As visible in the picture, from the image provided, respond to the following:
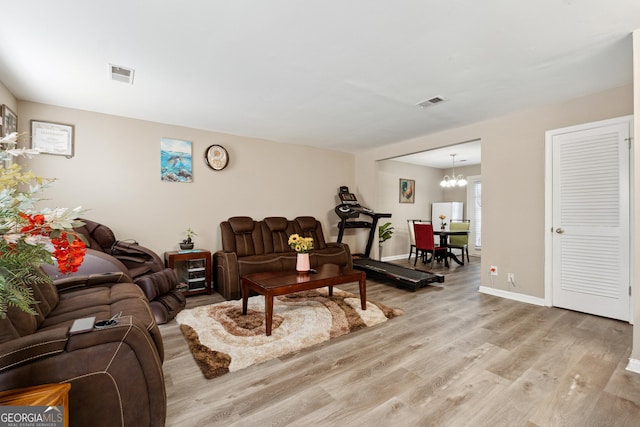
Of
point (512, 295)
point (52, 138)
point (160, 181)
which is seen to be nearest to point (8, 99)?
point (52, 138)

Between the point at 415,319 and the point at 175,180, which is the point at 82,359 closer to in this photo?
the point at 415,319

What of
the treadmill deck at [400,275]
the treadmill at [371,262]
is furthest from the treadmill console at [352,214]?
the treadmill deck at [400,275]


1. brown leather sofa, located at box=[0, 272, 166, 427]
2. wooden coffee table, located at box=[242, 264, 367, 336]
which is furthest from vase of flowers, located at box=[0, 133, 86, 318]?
wooden coffee table, located at box=[242, 264, 367, 336]

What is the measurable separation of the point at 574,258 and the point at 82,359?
14.7 feet

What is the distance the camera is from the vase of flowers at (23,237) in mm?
928

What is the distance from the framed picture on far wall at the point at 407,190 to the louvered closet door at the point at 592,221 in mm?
4119

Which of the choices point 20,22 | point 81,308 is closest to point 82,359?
point 81,308

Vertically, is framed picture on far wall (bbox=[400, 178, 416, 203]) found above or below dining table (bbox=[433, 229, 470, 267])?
above

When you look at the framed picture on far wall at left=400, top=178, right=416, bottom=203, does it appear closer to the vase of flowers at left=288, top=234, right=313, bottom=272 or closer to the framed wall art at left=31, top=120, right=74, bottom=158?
the vase of flowers at left=288, top=234, right=313, bottom=272

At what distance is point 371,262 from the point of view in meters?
5.43

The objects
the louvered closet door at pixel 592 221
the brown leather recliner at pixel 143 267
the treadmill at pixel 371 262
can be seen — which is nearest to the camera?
the louvered closet door at pixel 592 221

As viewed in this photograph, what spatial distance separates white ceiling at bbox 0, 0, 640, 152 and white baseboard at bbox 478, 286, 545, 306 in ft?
7.87

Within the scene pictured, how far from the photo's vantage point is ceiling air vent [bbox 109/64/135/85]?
8.74ft

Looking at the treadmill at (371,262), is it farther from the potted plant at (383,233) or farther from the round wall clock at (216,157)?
the round wall clock at (216,157)
